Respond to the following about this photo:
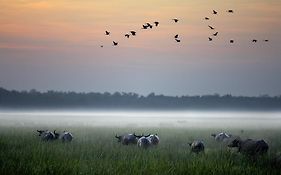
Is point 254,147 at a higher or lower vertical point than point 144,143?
higher

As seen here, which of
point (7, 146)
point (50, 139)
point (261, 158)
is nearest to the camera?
point (261, 158)

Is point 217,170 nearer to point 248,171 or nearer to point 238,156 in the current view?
point 248,171

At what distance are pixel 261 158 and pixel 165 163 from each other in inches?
227

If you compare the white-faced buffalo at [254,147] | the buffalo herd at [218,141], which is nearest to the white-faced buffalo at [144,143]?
the buffalo herd at [218,141]

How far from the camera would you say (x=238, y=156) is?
85.3 ft

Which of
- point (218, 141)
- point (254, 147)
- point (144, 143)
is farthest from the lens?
point (218, 141)

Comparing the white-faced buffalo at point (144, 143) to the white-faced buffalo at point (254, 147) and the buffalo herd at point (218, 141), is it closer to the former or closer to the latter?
the buffalo herd at point (218, 141)

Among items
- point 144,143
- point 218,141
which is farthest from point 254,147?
point 218,141

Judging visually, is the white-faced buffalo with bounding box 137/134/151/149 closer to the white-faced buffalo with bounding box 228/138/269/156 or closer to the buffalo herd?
the buffalo herd

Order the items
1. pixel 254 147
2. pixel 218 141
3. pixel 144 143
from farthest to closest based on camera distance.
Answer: pixel 218 141 → pixel 144 143 → pixel 254 147

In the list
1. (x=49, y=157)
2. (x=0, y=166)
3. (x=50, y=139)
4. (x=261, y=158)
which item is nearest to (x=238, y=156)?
(x=261, y=158)

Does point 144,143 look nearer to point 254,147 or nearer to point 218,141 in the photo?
point 254,147

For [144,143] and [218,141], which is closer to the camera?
[144,143]

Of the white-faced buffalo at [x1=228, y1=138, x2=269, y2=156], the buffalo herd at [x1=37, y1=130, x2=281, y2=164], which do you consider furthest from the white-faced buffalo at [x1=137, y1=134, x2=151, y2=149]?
the white-faced buffalo at [x1=228, y1=138, x2=269, y2=156]
